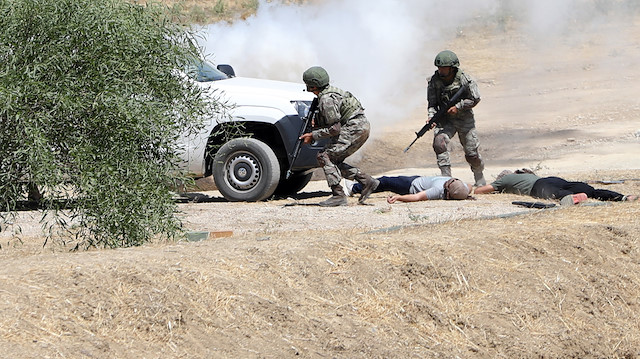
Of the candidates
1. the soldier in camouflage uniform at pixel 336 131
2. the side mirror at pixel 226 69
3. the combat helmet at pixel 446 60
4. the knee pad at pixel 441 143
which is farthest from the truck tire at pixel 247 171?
the combat helmet at pixel 446 60

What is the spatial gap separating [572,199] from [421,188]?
1731mm

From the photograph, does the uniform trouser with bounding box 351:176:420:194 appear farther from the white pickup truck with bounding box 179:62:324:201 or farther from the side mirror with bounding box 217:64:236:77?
the side mirror with bounding box 217:64:236:77

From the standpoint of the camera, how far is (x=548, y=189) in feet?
32.9

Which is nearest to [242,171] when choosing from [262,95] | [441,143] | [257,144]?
[257,144]

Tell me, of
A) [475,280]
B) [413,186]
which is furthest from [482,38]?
[475,280]

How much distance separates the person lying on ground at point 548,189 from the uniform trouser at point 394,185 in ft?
2.53

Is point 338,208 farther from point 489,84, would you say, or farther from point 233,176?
point 489,84

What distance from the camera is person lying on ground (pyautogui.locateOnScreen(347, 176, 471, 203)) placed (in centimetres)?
1016

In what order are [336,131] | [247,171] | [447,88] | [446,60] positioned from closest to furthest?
[336,131]
[247,171]
[446,60]
[447,88]

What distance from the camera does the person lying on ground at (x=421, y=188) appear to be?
1016cm

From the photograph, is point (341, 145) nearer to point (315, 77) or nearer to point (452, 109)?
point (315, 77)

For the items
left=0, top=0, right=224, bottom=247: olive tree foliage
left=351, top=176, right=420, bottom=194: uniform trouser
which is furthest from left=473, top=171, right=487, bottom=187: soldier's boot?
left=0, top=0, right=224, bottom=247: olive tree foliage

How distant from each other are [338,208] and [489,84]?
1517cm

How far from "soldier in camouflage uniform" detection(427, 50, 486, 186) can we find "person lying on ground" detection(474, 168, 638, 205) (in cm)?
60
